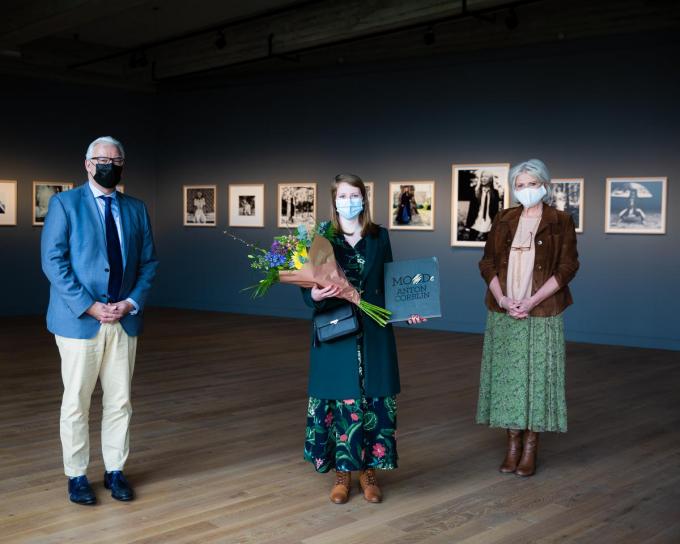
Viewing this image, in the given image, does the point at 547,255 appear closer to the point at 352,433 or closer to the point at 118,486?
the point at 352,433

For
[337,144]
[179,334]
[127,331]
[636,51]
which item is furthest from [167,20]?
[127,331]

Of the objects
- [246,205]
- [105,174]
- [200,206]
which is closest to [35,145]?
[200,206]

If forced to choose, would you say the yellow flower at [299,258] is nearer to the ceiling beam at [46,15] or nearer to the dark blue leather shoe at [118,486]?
the dark blue leather shoe at [118,486]

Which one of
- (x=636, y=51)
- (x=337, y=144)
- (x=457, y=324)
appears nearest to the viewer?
(x=636, y=51)

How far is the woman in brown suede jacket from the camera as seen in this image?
537 centimetres

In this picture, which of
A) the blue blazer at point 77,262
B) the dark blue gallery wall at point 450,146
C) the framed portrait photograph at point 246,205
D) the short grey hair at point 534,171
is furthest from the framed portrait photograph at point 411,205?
the blue blazer at point 77,262

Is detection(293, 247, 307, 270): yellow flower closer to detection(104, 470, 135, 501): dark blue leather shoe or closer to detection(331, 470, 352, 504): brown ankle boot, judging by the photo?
detection(331, 470, 352, 504): brown ankle boot

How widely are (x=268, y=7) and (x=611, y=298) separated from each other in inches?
276

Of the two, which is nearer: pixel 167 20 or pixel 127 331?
pixel 127 331

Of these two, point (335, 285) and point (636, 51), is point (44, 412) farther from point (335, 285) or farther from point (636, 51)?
point (636, 51)

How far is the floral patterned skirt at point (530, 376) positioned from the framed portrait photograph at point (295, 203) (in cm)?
959

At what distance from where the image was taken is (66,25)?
39.1 feet

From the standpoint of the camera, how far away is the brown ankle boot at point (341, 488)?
15.9 ft

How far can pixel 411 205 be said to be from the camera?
1377cm
